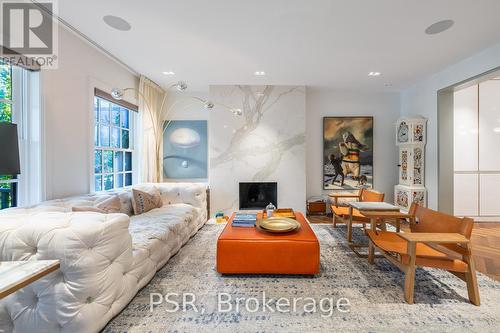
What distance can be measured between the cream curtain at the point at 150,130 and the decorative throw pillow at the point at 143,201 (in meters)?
1.08

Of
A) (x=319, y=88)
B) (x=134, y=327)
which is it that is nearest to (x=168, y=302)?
(x=134, y=327)

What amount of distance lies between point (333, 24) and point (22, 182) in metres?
3.54

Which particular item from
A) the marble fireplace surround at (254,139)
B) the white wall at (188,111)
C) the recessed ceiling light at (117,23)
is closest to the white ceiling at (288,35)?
the recessed ceiling light at (117,23)

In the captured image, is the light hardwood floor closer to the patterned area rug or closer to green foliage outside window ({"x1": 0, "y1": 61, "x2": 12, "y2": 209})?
the patterned area rug

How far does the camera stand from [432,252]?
188 centimetres

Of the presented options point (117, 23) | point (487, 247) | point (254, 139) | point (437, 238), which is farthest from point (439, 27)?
point (117, 23)

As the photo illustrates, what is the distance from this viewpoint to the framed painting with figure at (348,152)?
16.0 ft

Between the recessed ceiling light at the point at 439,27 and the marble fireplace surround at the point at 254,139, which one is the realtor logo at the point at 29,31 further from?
the recessed ceiling light at the point at 439,27

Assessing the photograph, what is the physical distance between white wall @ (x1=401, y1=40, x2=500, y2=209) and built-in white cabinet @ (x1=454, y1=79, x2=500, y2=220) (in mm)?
506

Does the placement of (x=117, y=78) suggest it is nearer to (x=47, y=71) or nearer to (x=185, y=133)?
(x=47, y=71)

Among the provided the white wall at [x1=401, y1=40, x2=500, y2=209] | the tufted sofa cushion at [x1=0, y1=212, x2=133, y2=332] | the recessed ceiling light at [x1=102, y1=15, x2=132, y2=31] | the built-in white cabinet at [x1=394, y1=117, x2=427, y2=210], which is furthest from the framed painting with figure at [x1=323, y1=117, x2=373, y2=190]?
the tufted sofa cushion at [x1=0, y1=212, x2=133, y2=332]

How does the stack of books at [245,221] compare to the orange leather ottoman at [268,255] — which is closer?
the orange leather ottoman at [268,255]

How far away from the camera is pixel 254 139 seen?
14.8ft

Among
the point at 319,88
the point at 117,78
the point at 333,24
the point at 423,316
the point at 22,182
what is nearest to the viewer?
the point at 423,316
